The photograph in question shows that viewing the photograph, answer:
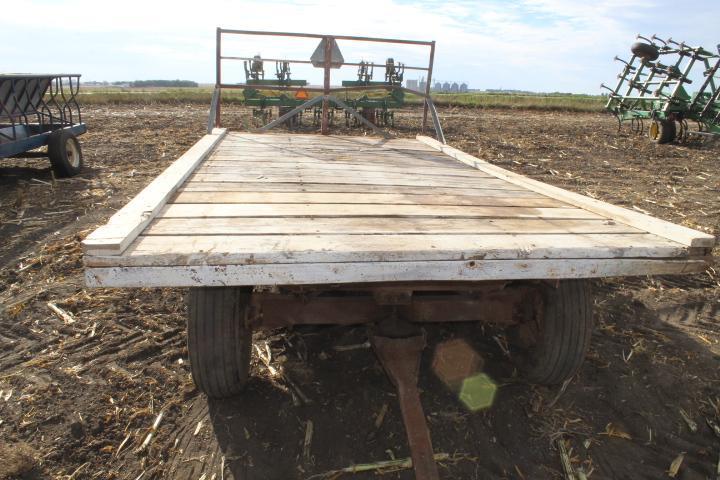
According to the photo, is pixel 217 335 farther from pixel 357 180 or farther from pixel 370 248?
pixel 357 180

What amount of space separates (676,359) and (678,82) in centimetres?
1286

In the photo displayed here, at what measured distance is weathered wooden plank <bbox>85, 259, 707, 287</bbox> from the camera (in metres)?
1.57

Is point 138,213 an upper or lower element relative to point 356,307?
upper

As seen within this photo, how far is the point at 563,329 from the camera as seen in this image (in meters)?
2.50

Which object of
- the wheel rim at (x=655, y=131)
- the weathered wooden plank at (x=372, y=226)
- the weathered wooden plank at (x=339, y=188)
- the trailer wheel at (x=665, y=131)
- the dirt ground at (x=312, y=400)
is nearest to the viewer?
the weathered wooden plank at (x=372, y=226)

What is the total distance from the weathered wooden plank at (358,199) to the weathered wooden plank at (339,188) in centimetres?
9

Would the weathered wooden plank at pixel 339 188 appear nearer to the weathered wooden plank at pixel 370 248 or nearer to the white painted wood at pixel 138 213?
the white painted wood at pixel 138 213

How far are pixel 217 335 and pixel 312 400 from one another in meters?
0.71

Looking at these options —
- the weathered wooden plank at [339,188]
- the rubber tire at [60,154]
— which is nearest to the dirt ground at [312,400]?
the weathered wooden plank at [339,188]

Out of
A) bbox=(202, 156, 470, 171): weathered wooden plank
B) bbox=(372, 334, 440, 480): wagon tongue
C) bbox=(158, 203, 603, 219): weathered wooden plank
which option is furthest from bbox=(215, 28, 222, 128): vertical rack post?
bbox=(372, 334, 440, 480): wagon tongue

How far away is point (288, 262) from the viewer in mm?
1637

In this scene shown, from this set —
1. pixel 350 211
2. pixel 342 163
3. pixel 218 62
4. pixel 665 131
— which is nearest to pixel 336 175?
pixel 342 163

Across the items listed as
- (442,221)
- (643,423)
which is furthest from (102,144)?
(643,423)

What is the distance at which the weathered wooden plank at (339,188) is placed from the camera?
2684 mm
